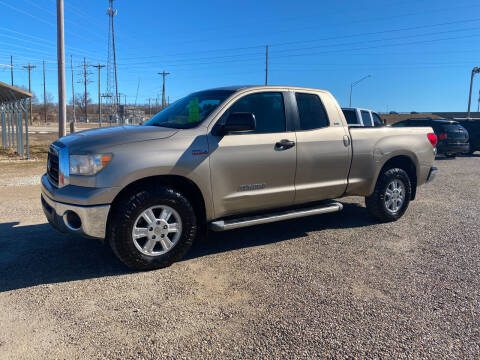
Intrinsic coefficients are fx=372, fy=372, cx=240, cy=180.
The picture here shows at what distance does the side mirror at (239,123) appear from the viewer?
3924 mm

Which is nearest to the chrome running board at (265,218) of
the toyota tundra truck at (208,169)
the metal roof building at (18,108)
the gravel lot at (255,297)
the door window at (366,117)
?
the toyota tundra truck at (208,169)

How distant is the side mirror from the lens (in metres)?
3.92

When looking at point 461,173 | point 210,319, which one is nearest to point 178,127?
point 210,319

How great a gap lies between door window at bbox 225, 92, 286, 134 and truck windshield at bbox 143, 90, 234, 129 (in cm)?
22

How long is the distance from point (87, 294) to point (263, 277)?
1.65m

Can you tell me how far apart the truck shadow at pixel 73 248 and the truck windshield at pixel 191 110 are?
1.54 meters

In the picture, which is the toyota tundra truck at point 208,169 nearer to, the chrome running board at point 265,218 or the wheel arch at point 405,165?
the chrome running board at point 265,218

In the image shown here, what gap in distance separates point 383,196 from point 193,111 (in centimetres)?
307

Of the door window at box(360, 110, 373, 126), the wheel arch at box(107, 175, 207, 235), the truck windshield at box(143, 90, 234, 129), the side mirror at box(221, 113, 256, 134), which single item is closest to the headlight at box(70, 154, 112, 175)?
the wheel arch at box(107, 175, 207, 235)

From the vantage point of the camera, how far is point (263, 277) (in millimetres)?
3740

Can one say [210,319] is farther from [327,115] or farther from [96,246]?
[327,115]

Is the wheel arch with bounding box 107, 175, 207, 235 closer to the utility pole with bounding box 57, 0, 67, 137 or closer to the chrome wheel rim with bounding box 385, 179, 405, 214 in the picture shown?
the chrome wheel rim with bounding box 385, 179, 405, 214

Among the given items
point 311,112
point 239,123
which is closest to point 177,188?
point 239,123

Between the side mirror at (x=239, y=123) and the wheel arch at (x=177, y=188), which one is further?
the side mirror at (x=239, y=123)
